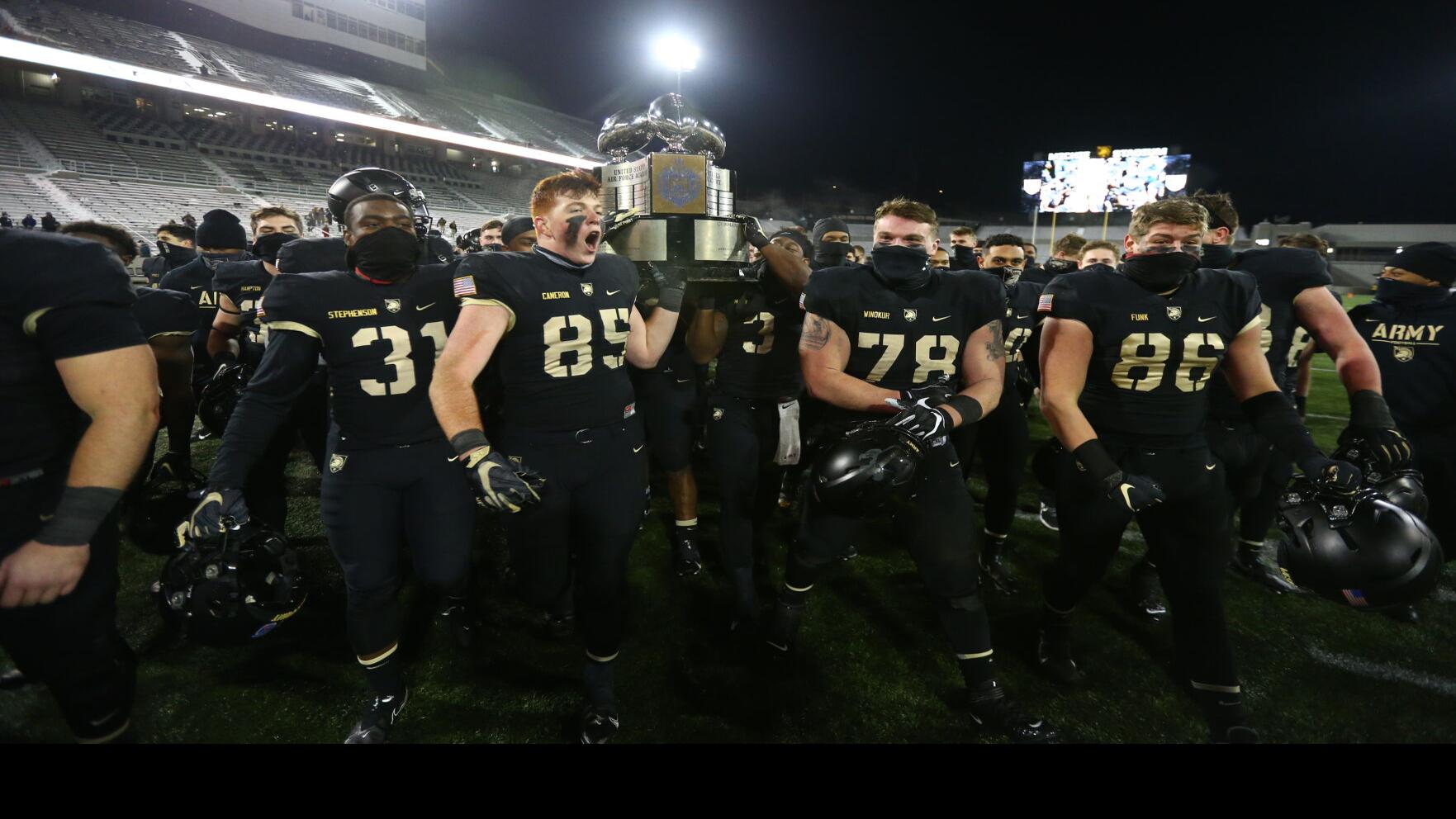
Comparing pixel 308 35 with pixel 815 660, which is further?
pixel 308 35

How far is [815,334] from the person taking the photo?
2.87 meters

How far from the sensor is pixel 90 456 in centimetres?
179

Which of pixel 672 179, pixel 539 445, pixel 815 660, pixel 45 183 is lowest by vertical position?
pixel 815 660

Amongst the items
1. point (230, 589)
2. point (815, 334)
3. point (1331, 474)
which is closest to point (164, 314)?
point (230, 589)

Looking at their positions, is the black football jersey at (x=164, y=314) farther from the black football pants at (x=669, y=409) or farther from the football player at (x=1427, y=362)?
the football player at (x=1427, y=362)

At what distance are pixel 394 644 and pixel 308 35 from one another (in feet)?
153

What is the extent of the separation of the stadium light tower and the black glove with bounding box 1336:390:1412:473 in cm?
1220

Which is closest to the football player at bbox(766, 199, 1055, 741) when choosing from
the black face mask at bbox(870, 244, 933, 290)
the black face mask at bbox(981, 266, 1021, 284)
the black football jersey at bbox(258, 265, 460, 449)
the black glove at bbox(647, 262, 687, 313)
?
the black face mask at bbox(870, 244, 933, 290)

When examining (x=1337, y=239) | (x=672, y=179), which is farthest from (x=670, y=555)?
(x=1337, y=239)

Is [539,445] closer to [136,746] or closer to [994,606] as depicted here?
[136,746]

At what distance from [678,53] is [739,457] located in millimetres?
12593

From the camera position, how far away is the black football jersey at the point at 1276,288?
3.34 m

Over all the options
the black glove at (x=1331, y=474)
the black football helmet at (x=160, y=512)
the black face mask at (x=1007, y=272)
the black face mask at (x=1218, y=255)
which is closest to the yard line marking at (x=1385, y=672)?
the black glove at (x=1331, y=474)

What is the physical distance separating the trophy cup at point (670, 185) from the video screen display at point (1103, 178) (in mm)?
28184
